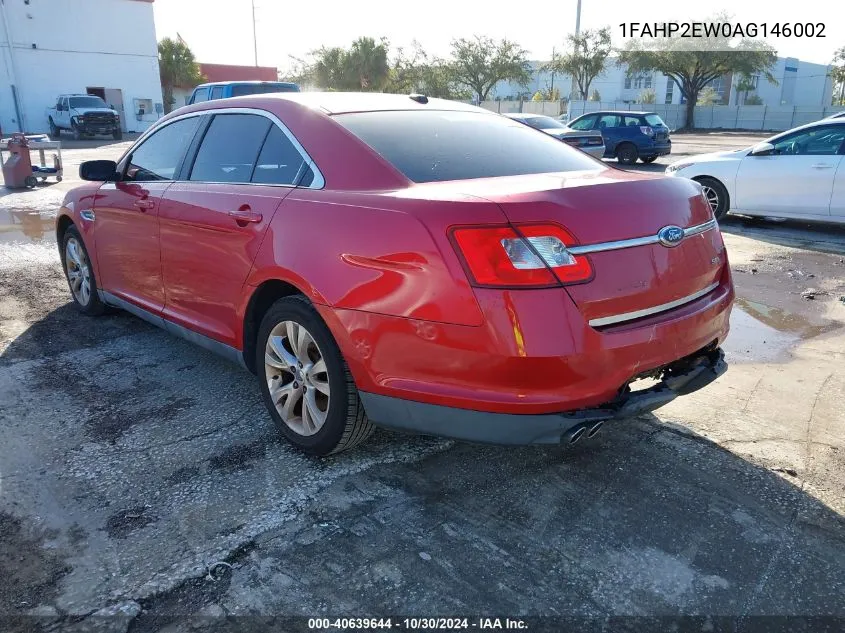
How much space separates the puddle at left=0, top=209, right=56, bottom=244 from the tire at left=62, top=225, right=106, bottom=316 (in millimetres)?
3668

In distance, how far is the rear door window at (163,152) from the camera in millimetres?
4125

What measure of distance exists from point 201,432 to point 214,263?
0.88 m

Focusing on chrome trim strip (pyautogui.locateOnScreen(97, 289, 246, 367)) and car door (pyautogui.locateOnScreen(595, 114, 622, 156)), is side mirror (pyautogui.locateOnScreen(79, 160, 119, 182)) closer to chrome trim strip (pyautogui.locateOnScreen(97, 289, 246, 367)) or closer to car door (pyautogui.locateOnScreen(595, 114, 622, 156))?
chrome trim strip (pyautogui.locateOnScreen(97, 289, 246, 367))

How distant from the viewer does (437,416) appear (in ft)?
8.64

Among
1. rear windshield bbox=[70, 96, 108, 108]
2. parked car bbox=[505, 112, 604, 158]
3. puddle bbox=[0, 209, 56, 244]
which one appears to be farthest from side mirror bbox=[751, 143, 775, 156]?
rear windshield bbox=[70, 96, 108, 108]

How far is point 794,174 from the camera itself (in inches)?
355

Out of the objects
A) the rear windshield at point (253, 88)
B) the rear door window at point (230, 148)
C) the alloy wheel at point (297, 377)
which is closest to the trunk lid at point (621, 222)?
the alloy wheel at point (297, 377)

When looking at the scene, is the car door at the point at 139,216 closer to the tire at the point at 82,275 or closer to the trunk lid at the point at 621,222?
the tire at the point at 82,275

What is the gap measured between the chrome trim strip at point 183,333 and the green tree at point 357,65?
51.6 metres

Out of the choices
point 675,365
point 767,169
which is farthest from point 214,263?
point 767,169

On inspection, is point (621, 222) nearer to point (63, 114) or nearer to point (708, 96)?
point (63, 114)

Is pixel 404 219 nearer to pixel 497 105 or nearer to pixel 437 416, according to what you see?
pixel 437 416

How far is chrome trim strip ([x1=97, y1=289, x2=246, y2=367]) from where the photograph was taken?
3.62 m

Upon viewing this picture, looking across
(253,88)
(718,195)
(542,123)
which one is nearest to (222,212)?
(718,195)
